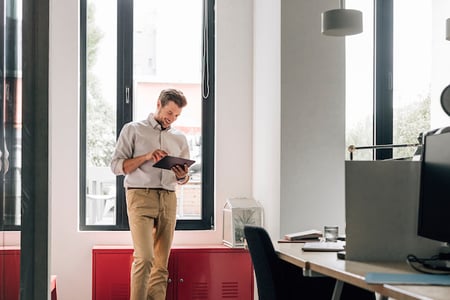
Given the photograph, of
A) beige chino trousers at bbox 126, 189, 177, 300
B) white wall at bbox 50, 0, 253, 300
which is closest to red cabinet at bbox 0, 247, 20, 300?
beige chino trousers at bbox 126, 189, 177, 300

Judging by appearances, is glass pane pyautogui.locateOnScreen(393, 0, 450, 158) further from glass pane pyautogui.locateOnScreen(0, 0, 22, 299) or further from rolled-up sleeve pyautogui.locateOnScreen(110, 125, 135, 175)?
glass pane pyautogui.locateOnScreen(0, 0, 22, 299)

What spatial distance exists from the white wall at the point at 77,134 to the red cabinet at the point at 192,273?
0.94ft

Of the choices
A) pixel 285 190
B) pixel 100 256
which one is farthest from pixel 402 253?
pixel 100 256

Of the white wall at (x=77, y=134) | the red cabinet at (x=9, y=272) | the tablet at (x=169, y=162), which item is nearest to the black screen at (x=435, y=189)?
the red cabinet at (x=9, y=272)

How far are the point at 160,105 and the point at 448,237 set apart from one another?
309 centimetres

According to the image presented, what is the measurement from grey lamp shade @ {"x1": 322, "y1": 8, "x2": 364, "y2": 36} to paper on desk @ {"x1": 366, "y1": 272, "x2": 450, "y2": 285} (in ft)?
7.19

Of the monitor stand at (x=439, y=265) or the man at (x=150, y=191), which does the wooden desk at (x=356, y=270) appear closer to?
the monitor stand at (x=439, y=265)

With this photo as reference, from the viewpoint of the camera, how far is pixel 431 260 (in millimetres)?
2506

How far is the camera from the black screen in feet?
7.57

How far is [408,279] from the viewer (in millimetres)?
2178

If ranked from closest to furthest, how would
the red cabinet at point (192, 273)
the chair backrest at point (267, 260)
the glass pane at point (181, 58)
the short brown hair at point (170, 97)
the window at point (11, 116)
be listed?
the window at point (11, 116), the chair backrest at point (267, 260), the short brown hair at point (170, 97), the red cabinet at point (192, 273), the glass pane at point (181, 58)

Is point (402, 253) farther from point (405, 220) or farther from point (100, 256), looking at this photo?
point (100, 256)

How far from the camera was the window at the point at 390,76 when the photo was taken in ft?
19.2

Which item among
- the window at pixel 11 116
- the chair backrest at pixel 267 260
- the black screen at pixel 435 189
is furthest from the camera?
the chair backrest at pixel 267 260
